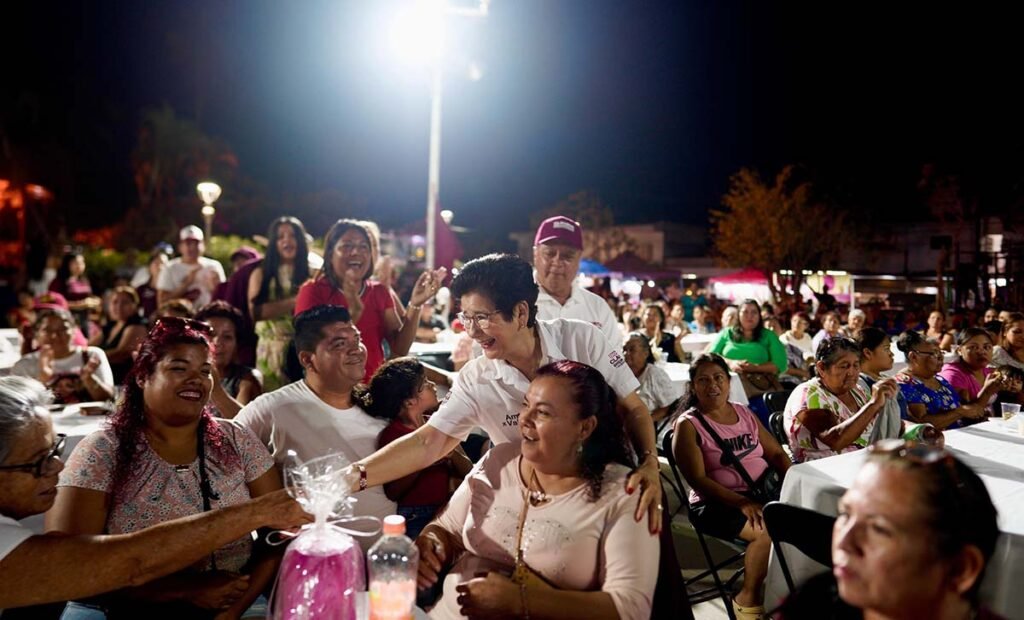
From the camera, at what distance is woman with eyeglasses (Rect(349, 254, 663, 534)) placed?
259cm

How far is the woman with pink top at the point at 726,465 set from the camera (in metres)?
3.71

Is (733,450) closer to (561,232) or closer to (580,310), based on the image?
(580,310)

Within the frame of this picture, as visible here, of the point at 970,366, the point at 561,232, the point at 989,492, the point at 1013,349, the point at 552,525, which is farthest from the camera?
the point at 1013,349

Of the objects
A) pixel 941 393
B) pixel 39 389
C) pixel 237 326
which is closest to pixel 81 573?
pixel 39 389

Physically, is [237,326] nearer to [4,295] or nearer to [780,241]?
[4,295]

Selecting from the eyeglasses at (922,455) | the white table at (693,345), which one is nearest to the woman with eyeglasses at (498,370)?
the eyeglasses at (922,455)

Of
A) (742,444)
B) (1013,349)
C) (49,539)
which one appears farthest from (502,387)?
(1013,349)

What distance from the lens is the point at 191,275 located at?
7.89 meters

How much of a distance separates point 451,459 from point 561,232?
5.10ft

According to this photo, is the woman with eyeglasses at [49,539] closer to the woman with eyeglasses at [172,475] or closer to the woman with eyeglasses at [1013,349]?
the woman with eyeglasses at [172,475]

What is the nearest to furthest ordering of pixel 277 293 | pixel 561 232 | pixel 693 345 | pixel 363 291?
pixel 561 232
pixel 363 291
pixel 277 293
pixel 693 345

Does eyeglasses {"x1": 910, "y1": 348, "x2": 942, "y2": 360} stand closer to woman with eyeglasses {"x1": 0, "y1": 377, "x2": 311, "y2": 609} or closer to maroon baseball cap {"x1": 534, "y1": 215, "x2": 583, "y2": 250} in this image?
maroon baseball cap {"x1": 534, "y1": 215, "x2": 583, "y2": 250}

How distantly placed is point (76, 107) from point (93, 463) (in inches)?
1663

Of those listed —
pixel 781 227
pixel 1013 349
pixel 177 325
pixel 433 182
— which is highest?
pixel 781 227
